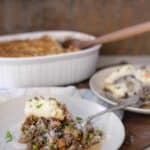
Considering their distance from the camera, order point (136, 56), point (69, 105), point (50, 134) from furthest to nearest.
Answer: point (136, 56)
point (69, 105)
point (50, 134)

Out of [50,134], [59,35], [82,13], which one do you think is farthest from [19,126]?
[82,13]

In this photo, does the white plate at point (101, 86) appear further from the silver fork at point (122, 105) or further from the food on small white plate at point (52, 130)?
the food on small white plate at point (52, 130)

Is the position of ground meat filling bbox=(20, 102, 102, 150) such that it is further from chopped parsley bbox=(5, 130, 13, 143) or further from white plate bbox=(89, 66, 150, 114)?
white plate bbox=(89, 66, 150, 114)

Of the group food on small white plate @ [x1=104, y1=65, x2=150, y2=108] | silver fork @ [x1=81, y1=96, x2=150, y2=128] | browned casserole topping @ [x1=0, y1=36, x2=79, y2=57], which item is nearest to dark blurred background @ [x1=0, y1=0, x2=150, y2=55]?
browned casserole topping @ [x1=0, y1=36, x2=79, y2=57]

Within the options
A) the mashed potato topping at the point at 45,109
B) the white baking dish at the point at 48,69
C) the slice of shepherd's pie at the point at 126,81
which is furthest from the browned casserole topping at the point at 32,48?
the mashed potato topping at the point at 45,109

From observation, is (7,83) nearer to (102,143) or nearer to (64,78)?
(64,78)
